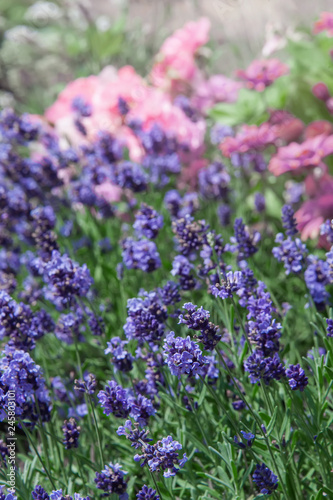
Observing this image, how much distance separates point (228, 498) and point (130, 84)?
242cm

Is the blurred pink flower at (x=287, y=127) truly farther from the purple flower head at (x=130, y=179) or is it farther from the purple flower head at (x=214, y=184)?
the purple flower head at (x=130, y=179)

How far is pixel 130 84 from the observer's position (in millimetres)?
3160

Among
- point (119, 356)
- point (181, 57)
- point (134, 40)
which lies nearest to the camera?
point (119, 356)

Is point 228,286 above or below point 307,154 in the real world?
below

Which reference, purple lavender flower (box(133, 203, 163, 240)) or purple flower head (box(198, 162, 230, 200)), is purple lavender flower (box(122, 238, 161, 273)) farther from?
purple flower head (box(198, 162, 230, 200))

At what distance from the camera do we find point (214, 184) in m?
2.46

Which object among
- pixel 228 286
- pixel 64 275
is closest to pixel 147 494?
pixel 228 286

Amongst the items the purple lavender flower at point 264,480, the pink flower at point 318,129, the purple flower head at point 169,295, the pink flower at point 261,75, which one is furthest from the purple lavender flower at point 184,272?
the pink flower at point 261,75

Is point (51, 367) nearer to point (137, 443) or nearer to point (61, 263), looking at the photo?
point (61, 263)

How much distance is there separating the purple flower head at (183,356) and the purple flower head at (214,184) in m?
1.42

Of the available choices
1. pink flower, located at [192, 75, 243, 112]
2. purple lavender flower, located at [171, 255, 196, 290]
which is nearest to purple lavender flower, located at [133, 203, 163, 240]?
purple lavender flower, located at [171, 255, 196, 290]

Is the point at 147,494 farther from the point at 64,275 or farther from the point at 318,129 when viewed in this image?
the point at 318,129

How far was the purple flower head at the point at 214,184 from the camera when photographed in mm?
2434

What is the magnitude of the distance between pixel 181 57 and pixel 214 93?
0.87 feet
